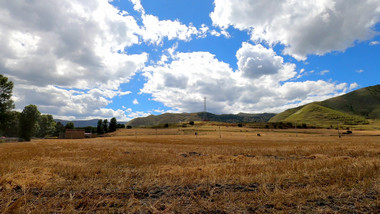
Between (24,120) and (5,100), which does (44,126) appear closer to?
(24,120)

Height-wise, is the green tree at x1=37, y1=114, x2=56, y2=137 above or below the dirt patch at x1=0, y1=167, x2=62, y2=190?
above

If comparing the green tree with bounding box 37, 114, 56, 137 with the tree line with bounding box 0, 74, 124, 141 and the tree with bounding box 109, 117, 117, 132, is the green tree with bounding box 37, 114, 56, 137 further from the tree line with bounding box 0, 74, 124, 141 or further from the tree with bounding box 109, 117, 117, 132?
the tree with bounding box 109, 117, 117, 132

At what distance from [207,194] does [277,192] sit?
249 centimetres

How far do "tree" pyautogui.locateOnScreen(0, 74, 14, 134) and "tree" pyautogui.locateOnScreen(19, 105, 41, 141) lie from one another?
37.6 meters

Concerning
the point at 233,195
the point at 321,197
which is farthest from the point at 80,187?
the point at 321,197

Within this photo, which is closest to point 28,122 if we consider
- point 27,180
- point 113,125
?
point 113,125

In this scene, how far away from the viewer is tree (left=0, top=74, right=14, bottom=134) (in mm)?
43938

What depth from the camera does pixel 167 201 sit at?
6.52 meters

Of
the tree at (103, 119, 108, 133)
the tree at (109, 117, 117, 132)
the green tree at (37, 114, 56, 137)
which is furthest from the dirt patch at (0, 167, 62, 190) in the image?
the tree at (103, 119, 108, 133)

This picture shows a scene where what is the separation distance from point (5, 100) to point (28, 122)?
40.8m

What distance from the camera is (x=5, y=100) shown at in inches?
1778

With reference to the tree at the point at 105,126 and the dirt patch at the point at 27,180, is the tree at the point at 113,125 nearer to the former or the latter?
the tree at the point at 105,126

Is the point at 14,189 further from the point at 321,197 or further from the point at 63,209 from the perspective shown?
the point at 321,197

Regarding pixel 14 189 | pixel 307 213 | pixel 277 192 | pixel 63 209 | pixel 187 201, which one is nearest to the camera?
pixel 307 213
